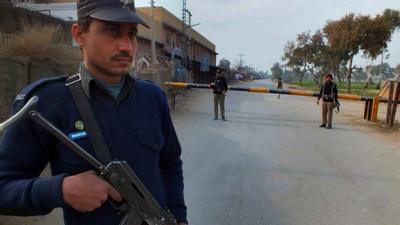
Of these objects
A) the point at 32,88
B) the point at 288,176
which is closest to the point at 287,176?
the point at 288,176

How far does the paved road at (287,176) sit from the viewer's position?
5270 millimetres

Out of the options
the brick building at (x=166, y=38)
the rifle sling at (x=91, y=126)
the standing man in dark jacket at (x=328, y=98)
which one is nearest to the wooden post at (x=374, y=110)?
the standing man in dark jacket at (x=328, y=98)

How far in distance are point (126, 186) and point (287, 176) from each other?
584cm

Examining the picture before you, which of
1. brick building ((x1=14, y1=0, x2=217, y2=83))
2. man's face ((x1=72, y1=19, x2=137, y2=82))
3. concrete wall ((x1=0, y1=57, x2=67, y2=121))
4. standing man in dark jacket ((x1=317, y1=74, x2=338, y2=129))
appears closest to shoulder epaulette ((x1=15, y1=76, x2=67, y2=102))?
man's face ((x1=72, y1=19, x2=137, y2=82))

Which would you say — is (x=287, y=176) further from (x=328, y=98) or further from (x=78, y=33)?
(x=328, y=98)

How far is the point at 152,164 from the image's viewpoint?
1.79 metres

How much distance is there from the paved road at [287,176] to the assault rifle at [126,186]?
3.38 m

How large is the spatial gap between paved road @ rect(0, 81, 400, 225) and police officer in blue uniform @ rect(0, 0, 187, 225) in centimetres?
339

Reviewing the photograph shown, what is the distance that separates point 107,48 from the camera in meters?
1.70

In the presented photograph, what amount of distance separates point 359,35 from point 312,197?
95.3ft

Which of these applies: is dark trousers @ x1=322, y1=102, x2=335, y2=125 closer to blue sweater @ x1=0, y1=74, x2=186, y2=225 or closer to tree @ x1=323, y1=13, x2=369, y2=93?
blue sweater @ x1=0, y1=74, x2=186, y2=225

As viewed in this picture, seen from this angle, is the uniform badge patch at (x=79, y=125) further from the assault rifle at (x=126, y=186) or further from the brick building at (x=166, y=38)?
the brick building at (x=166, y=38)

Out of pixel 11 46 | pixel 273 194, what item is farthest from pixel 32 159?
pixel 11 46

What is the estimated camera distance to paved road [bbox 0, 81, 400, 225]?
17.3 feet
